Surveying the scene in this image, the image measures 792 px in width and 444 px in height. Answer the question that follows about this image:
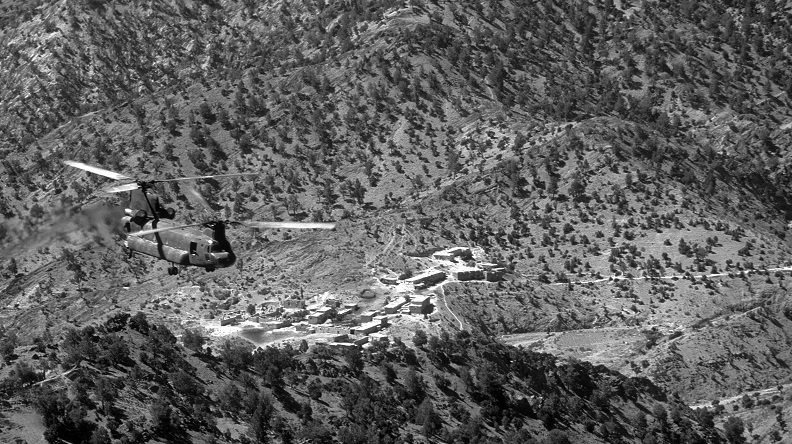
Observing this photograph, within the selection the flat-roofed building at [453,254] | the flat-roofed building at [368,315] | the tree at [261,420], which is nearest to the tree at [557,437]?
the tree at [261,420]

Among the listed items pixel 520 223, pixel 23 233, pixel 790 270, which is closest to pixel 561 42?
pixel 520 223

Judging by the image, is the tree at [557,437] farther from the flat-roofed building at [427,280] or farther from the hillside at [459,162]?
the flat-roofed building at [427,280]

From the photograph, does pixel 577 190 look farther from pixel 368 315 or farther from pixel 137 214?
pixel 137 214

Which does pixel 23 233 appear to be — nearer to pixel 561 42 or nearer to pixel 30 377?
pixel 30 377

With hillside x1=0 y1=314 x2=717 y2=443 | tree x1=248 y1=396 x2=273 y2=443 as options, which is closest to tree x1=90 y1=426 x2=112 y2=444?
hillside x1=0 y1=314 x2=717 y2=443

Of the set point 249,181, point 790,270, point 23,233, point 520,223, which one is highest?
point 23,233

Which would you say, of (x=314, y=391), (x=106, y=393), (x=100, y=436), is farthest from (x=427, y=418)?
(x=100, y=436)

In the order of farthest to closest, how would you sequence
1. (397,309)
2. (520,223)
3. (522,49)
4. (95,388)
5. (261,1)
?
1. (261,1)
2. (522,49)
3. (520,223)
4. (397,309)
5. (95,388)
